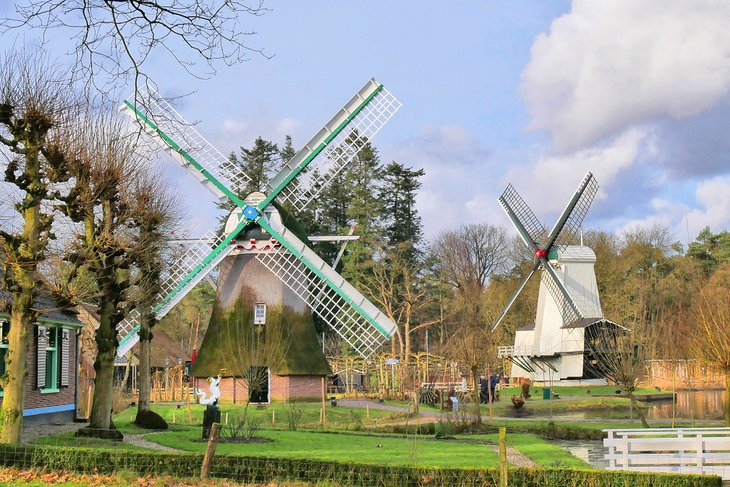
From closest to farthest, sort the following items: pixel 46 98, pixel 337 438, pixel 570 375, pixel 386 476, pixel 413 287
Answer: pixel 386 476 < pixel 46 98 < pixel 337 438 < pixel 570 375 < pixel 413 287

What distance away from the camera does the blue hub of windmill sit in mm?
33250

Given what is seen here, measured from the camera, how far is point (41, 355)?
23281 millimetres

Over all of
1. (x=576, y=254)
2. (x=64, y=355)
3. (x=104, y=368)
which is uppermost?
(x=576, y=254)

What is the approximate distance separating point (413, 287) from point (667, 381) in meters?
18.1

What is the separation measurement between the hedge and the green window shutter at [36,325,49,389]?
9941 mm

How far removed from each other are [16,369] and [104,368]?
473 cm

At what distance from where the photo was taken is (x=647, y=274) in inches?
2751

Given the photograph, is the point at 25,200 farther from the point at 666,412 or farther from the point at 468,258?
the point at 468,258

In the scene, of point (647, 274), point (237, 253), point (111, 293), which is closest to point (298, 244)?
point (237, 253)

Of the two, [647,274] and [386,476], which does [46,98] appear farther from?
[647,274]

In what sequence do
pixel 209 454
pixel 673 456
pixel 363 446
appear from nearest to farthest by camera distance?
pixel 209 454, pixel 673 456, pixel 363 446

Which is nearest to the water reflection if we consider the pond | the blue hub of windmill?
the pond

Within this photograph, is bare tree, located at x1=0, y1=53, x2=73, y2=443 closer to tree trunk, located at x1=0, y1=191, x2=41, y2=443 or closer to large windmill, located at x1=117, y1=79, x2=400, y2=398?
tree trunk, located at x1=0, y1=191, x2=41, y2=443

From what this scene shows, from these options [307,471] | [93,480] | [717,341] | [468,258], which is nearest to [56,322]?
[93,480]
